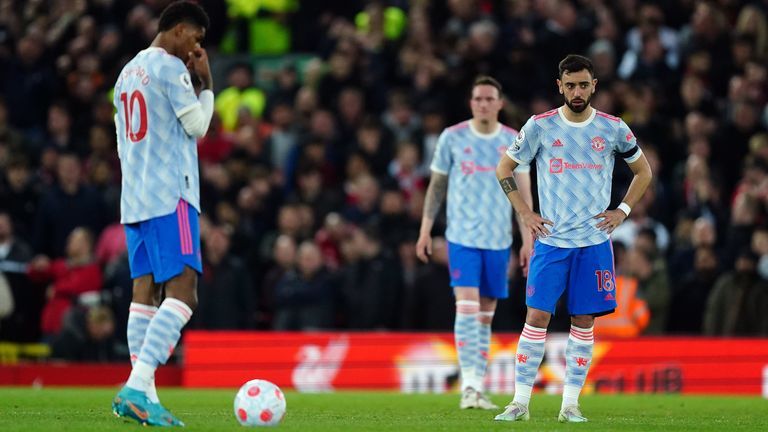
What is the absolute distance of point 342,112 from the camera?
68.2 feet

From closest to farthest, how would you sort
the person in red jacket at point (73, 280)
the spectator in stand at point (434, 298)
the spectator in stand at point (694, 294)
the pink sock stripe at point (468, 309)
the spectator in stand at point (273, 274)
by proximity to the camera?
the pink sock stripe at point (468, 309) → the spectator in stand at point (694, 294) → the spectator in stand at point (434, 298) → the person in red jacket at point (73, 280) → the spectator in stand at point (273, 274)

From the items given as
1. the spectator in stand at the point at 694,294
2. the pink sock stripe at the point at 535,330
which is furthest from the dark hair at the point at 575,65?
the spectator in stand at the point at 694,294

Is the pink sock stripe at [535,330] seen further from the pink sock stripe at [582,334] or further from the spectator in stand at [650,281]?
the spectator in stand at [650,281]

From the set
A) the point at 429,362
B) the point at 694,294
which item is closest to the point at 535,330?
the point at 429,362

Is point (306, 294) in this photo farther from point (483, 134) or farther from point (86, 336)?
point (483, 134)

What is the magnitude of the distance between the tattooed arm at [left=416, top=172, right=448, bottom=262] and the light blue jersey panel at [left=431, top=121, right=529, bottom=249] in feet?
0.27

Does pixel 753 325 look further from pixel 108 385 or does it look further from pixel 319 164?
pixel 108 385

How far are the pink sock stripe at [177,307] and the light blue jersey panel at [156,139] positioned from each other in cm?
58

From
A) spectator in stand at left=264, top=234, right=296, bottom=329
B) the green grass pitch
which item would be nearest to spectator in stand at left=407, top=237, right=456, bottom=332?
spectator in stand at left=264, top=234, right=296, bottom=329

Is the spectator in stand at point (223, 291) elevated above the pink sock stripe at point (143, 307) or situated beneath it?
situated beneath

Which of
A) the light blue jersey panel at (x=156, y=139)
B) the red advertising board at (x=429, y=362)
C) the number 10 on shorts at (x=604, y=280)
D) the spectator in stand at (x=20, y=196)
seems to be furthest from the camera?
the spectator in stand at (x=20, y=196)

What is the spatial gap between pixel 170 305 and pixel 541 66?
40.5ft

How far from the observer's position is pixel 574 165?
9766 mm

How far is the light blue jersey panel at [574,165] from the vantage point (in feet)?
31.8
